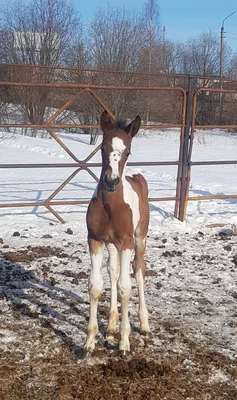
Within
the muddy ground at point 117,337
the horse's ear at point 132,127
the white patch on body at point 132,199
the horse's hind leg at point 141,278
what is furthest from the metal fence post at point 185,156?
the horse's ear at point 132,127

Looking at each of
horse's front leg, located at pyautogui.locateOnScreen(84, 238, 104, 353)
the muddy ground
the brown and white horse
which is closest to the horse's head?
the brown and white horse

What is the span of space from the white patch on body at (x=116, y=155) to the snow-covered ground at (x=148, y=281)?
49.1 inches

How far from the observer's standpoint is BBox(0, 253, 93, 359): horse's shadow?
12.7 ft

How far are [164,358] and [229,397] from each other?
0.56 m

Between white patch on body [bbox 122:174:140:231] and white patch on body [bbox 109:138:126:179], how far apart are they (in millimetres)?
309

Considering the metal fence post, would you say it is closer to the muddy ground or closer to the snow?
the snow

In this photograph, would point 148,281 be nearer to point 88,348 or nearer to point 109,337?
point 109,337

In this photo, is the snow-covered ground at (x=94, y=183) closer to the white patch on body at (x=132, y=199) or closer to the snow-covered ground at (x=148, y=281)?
the snow-covered ground at (x=148, y=281)

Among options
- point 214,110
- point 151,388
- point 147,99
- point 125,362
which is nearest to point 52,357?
point 125,362

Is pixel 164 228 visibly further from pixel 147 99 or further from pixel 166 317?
pixel 147 99

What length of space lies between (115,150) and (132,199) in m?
0.51

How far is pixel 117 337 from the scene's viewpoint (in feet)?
12.2

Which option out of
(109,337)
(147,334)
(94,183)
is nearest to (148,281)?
(147,334)

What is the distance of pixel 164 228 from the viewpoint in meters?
6.78
